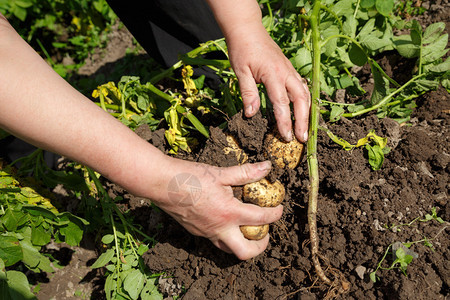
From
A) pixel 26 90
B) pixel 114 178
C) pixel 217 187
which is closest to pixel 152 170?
pixel 114 178

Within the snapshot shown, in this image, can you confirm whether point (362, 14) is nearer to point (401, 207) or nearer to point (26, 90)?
point (401, 207)

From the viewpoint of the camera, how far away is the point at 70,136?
1294mm

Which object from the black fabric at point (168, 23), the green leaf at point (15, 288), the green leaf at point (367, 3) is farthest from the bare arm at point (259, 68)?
the green leaf at point (15, 288)

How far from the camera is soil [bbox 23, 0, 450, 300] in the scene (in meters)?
1.64

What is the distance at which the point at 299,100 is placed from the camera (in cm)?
169

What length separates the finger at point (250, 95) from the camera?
5.64ft

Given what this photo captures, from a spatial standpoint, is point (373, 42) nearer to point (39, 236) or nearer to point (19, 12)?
point (39, 236)

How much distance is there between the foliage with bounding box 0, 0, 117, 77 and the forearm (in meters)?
2.70

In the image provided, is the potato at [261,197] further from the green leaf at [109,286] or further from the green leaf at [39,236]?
the green leaf at [39,236]

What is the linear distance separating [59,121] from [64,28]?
3434 mm

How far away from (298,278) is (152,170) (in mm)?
916

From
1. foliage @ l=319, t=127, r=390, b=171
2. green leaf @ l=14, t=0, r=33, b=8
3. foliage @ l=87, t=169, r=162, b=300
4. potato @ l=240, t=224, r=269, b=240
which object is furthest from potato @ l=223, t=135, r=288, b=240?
green leaf @ l=14, t=0, r=33, b=8

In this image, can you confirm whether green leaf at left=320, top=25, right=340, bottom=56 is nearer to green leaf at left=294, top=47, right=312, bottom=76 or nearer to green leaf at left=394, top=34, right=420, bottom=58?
green leaf at left=294, top=47, right=312, bottom=76

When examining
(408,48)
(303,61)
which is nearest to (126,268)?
(303,61)
